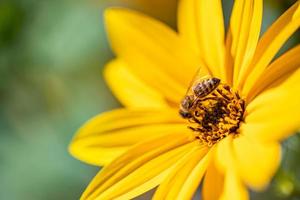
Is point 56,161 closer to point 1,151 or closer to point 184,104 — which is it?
point 1,151


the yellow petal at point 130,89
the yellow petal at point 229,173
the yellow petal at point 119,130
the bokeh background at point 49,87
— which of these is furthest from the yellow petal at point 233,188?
the bokeh background at point 49,87

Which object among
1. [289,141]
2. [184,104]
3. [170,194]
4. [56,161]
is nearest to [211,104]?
A: [184,104]

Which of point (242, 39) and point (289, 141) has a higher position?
point (242, 39)

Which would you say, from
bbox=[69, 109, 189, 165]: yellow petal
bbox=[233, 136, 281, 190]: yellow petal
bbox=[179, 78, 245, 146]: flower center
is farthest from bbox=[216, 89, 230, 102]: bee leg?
bbox=[233, 136, 281, 190]: yellow petal

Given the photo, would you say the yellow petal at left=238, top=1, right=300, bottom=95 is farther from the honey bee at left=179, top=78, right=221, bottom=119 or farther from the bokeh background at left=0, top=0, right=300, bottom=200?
the bokeh background at left=0, top=0, right=300, bottom=200

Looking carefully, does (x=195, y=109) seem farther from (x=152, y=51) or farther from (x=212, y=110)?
(x=152, y=51)

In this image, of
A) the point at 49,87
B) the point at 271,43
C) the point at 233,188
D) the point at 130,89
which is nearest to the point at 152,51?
the point at 130,89

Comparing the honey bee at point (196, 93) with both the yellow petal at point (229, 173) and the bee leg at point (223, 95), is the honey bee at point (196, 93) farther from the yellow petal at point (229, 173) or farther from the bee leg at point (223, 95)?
the yellow petal at point (229, 173)
